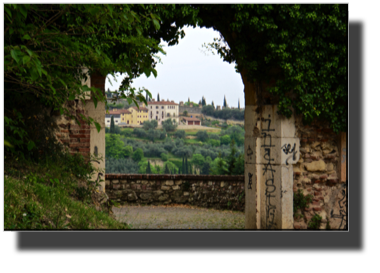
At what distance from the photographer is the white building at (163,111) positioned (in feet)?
131

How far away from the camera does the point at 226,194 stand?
9578 millimetres

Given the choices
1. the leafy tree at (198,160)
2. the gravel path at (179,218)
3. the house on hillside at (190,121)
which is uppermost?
the house on hillside at (190,121)

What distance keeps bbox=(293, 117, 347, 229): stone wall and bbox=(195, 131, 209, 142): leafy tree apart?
94.4 feet

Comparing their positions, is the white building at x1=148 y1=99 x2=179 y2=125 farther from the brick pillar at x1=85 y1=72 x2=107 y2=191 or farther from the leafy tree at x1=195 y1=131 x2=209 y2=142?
the brick pillar at x1=85 y1=72 x2=107 y2=191

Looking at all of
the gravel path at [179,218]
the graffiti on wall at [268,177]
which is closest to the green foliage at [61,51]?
the graffiti on wall at [268,177]

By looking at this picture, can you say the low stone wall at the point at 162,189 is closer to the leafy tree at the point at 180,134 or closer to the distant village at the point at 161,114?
the distant village at the point at 161,114

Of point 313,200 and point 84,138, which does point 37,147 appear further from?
point 313,200

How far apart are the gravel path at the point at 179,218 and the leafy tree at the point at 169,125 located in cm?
2971

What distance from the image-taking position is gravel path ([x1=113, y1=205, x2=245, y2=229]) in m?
7.11

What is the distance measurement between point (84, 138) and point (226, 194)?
5248mm

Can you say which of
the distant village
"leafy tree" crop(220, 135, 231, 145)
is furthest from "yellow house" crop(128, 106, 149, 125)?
"leafy tree" crop(220, 135, 231, 145)

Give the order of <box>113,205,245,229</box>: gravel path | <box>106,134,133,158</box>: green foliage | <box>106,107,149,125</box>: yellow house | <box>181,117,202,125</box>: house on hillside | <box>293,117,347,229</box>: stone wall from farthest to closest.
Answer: <box>181,117,202,125</box>: house on hillside
<box>106,107,149,125</box>: yellow house
<box>106,134,133,158</box>: green foliage
<box>113,205,245,229</box>: gravel path
<box>293,117,347,229</box>: stone wall

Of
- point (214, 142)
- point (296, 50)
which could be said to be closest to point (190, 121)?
point (214, 142)

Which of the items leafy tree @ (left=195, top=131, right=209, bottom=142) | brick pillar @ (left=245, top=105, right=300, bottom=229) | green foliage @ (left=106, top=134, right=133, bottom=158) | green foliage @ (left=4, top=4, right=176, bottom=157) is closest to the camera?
green foliage @ (left=4, top=4, right=176, bottom=157)
